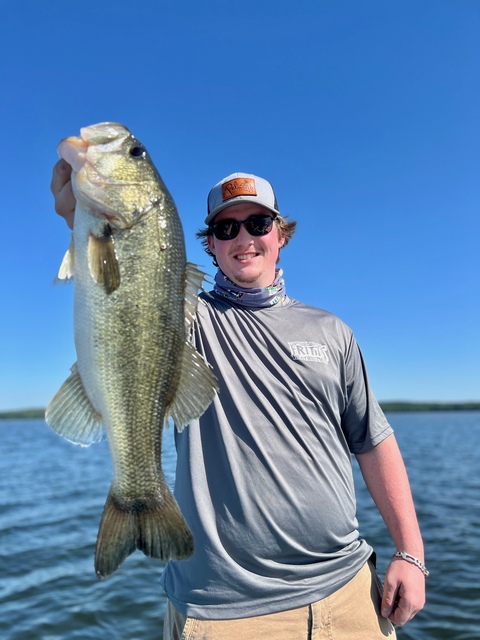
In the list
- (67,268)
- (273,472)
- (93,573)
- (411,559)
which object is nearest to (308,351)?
(273,472)

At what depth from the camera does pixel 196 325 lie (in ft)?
11.0

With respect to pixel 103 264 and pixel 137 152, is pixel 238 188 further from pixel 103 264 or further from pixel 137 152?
pixel 103 264

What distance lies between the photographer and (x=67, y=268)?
8.02 ft

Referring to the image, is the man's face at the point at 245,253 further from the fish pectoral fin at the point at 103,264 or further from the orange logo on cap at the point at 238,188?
the fish pectoral fin at the point at 103,264

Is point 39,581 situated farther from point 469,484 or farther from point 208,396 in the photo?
point 469,484

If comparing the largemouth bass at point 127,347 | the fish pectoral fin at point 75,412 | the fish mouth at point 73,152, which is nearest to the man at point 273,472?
the fish mouth at point 73,152

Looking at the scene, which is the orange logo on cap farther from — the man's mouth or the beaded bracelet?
the beaded bracelet

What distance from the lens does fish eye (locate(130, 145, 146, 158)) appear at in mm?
2695

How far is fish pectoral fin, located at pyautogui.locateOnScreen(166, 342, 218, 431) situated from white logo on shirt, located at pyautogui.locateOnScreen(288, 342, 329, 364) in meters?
0.87

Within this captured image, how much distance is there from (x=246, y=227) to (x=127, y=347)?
1629 mm

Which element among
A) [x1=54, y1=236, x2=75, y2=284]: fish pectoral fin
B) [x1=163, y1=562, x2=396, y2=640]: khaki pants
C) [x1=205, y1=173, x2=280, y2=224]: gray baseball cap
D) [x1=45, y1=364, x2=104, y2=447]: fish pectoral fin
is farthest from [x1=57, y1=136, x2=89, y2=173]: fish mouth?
[x1=163, y1=562, x2=396, y2=640]: khaki pants

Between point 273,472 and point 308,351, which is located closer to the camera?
point 273,472

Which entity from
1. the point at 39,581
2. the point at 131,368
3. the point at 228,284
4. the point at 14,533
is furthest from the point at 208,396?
the point at 14,533

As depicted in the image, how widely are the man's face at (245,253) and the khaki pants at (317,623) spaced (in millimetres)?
2069
